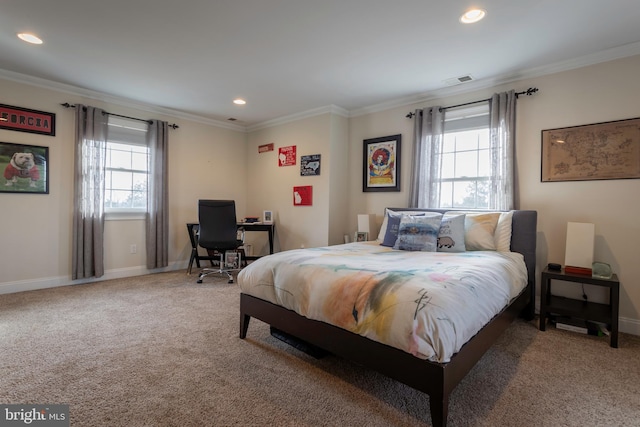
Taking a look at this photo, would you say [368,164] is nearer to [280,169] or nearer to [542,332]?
[280,169]

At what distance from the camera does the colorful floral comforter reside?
1395mm

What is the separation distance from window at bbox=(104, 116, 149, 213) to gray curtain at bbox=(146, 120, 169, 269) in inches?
3.8

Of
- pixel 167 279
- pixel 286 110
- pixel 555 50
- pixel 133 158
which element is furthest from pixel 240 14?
pixel 167 279

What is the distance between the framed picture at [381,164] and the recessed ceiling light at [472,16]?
6.13 ft

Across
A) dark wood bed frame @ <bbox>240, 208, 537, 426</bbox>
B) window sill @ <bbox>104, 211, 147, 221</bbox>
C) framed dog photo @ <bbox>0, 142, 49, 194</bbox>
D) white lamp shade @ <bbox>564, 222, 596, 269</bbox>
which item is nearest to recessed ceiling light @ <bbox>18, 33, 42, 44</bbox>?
framed dog photo @ <bbox>0, 142, 49, 194</bbox>

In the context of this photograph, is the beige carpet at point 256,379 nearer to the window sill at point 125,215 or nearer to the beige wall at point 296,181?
the window sill at point 125,215

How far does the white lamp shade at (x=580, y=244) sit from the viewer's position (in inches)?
103

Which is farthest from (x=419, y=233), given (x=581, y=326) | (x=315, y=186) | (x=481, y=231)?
(x=315, y=186)

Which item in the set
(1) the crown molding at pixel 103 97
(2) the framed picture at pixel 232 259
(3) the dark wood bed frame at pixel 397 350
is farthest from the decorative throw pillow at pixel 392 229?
(1) the crown molding at pixel 103 97

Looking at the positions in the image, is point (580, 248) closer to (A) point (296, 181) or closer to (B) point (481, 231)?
(B) point (481, 231)

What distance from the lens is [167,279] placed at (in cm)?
429

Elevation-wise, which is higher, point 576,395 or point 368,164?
point 368,164

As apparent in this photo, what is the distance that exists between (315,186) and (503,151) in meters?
2.49

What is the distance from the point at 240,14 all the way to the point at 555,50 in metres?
2.75
